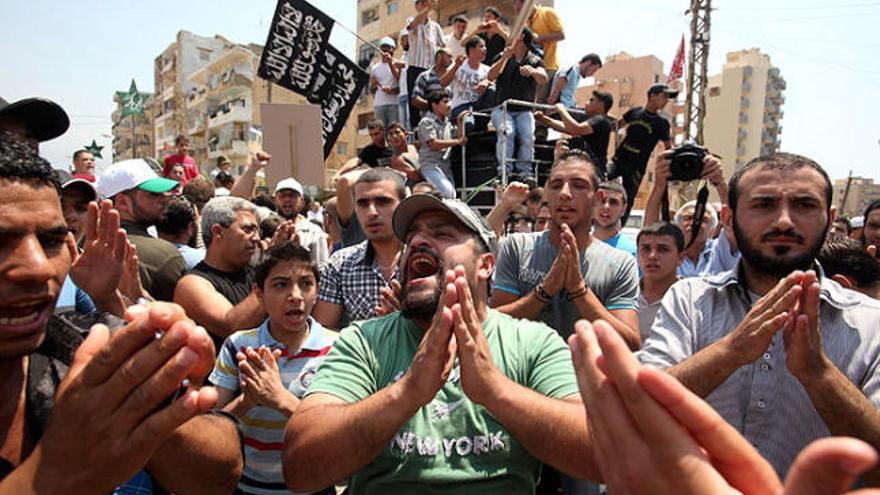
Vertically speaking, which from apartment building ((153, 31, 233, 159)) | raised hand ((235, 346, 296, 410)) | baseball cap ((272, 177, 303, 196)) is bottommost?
raised hand ((235, 346, 296, 410))

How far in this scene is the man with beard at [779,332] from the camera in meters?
1.66

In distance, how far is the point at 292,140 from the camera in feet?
17.1

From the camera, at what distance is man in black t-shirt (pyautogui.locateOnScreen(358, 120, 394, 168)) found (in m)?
6.88

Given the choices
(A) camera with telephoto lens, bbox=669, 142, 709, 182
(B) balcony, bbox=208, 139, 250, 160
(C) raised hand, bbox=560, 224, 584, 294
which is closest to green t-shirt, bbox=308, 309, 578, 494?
(C) raised hand, bbox=560, 224, 584, 294

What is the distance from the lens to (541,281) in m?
3.10

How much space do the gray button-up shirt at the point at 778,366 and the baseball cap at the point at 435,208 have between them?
843 millimetres

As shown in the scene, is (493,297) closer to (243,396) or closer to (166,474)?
(243,396)

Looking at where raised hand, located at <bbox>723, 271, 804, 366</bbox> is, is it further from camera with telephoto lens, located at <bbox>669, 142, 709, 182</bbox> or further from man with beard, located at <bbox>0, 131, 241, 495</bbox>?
camera with telephoto lens, located at <bbox>669, 142, 709, 182</bbox>

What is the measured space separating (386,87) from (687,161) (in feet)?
23.5

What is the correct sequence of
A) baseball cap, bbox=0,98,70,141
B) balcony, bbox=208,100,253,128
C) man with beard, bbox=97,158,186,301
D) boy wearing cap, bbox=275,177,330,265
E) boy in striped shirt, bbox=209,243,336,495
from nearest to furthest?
baseball cap, bbox=0,98,70,141
boy in striped shirt, bbox=209,243,336,495
man with beard, bbox=97,158,186,301
boy wearing cap, bbox=275,177,330,265
balcony, bbox=208,100,253,128

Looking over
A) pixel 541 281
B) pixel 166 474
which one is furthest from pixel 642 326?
pixel 166 474

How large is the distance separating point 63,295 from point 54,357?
105 centimetres

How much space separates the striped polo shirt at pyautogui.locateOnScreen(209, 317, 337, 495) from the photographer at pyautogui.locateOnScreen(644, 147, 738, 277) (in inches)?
92.9

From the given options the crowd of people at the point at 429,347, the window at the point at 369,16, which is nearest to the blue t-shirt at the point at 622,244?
the crowd of people at the point at 429,347
